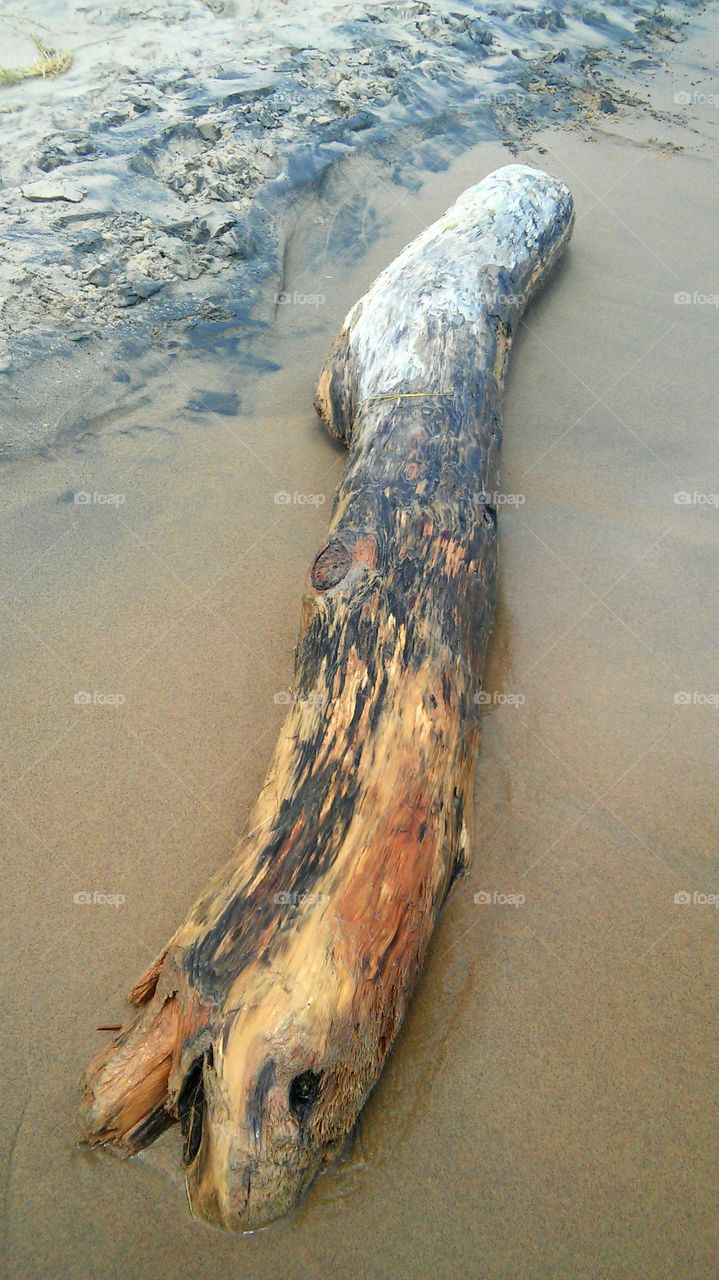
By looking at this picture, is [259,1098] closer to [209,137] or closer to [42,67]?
[209,137]

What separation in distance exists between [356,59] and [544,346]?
3.32m

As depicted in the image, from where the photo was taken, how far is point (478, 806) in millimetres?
2562

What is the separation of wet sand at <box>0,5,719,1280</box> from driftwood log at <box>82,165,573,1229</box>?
0.56 ft

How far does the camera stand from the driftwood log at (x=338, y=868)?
1663mm

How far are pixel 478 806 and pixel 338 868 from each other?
81 cm

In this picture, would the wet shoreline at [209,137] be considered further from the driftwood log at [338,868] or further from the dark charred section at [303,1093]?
the dark charred section at [303,1093]

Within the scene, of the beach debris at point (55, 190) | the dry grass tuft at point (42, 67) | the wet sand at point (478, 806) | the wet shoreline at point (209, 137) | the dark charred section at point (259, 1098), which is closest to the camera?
the dark charred section at point (259, 1098)

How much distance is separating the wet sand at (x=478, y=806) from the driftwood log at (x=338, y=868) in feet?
0.56

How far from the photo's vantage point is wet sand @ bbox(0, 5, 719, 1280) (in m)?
1.78

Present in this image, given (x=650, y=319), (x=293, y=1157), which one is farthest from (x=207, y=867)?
(x=650, y=319)

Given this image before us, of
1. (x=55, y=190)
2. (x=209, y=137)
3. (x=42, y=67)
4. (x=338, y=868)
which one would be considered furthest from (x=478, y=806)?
(x=42, y=67)

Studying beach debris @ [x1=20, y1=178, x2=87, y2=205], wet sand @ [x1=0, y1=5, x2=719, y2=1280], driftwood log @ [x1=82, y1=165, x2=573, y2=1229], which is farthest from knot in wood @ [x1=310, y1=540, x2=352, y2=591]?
beach debris @ [x1=20, y1=178, x2=87, y2=205]

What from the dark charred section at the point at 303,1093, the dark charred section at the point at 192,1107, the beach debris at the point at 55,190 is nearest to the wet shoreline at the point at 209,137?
the beach debris at the point at 55,190

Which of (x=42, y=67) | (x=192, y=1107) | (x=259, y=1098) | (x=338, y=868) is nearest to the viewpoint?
(x=259, y=1098)
